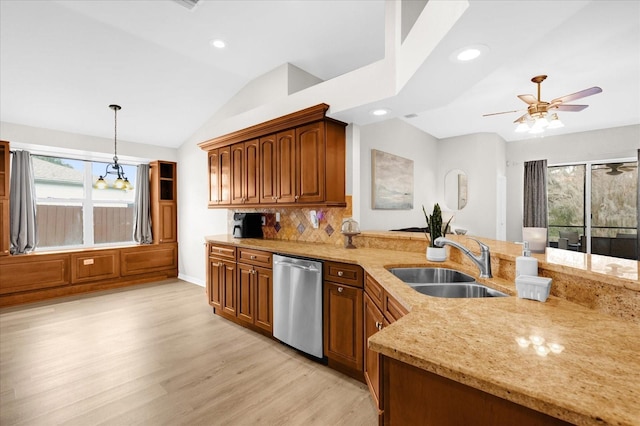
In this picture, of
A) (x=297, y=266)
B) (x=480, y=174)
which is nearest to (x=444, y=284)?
(x=297, y=266)

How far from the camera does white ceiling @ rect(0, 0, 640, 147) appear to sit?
8.33ft

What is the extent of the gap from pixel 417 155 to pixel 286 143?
3595mm

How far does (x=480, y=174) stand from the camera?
20.2 feet

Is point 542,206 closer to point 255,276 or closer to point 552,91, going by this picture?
point 552,91

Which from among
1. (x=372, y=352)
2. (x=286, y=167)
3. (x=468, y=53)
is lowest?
(x=372, y=352)

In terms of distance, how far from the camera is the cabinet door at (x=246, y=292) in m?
3.19

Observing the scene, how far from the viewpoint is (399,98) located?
97.4 inches

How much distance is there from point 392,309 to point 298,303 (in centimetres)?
121

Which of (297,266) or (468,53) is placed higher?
(468,53)

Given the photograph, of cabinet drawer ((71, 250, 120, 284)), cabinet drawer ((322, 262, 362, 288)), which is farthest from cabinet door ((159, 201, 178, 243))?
cabinet drawer ((322, 262, 362, 288))

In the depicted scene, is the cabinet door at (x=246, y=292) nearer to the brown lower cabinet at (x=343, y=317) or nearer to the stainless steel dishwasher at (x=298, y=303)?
the stainless steel dishwasher at (x=298, y=303)

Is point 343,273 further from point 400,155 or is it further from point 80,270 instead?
point 80,270

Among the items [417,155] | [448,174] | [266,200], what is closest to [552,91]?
[417,155]

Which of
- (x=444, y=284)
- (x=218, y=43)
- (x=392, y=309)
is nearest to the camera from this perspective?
(x=392, y=309)
